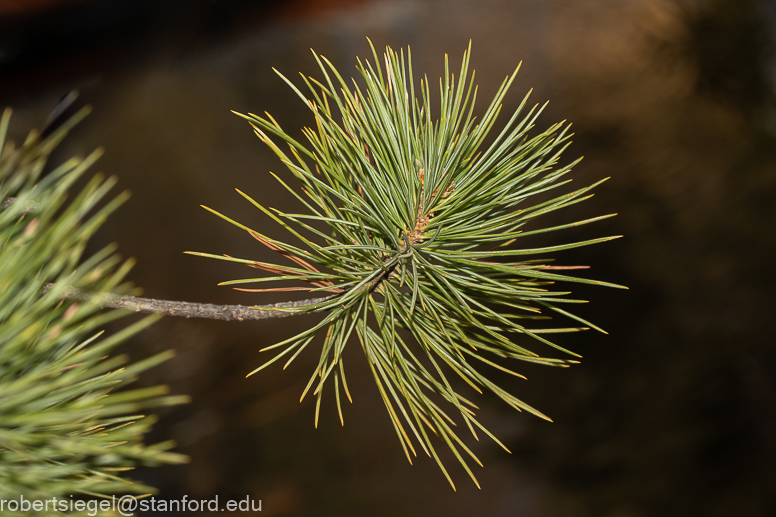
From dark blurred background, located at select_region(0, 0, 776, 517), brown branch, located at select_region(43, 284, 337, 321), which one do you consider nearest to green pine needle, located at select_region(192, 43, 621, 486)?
brown branch, located at select_region(43, 284, 337, 321)

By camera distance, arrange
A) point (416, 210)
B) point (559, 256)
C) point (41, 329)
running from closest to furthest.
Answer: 1. point (41, 329)
2. point (416, 210)
3. point (559, 256)

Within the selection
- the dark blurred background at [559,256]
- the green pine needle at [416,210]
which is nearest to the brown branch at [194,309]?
the green pine needle at [416,210]

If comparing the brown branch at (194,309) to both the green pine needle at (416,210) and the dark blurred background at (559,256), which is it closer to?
the green pine needle at (416,210)

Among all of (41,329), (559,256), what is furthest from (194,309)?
(559,256)

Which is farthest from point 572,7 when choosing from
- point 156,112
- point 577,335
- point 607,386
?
point 156,112

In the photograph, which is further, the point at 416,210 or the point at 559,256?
the point at 559,256

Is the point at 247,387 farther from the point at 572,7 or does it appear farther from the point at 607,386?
the point at 572,7

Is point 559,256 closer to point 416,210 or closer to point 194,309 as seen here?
point 416,210

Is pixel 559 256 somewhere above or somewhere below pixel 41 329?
above

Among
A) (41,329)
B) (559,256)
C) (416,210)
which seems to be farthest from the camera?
(559,256)
